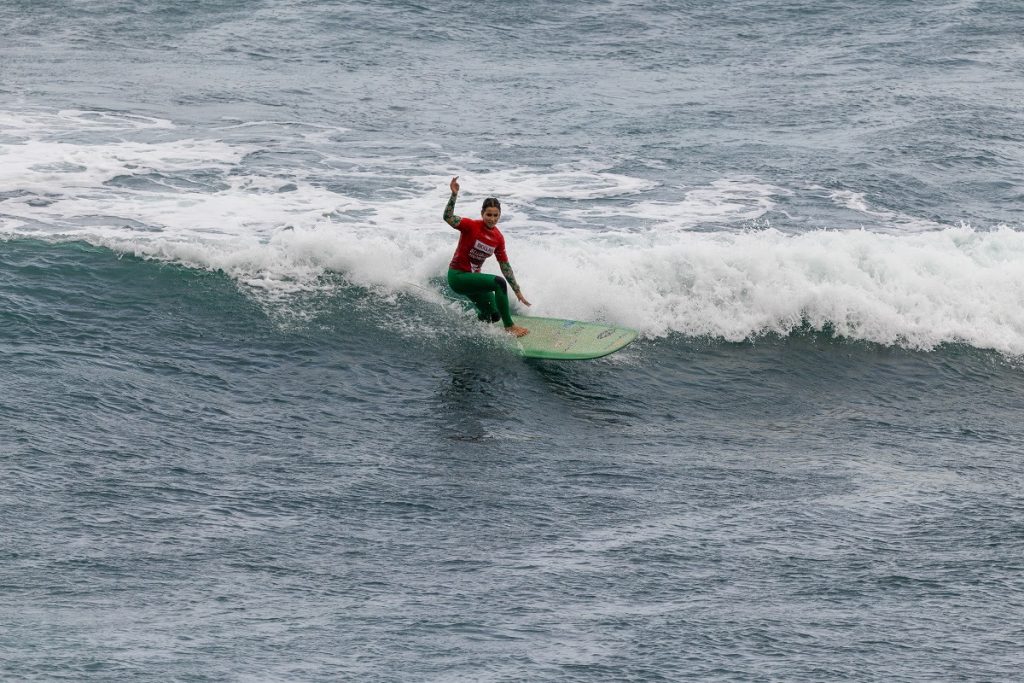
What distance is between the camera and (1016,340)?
16625mm

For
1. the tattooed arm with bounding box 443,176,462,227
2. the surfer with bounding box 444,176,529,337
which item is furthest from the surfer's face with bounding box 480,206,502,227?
the tattooed arm with bounding box 443,176,462,227

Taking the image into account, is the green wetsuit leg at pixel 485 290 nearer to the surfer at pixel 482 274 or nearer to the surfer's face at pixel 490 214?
the surfer at pixel 482 274

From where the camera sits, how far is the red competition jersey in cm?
1471

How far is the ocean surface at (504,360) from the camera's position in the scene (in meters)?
9.13

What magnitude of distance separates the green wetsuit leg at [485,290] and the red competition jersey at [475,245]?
0.34ft

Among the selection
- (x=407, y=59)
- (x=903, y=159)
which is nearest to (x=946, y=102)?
(x=903, y=159)

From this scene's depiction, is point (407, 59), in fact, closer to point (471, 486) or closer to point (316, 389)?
point (316, 389)

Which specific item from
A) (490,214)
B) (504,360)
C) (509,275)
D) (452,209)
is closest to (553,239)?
(509,275)

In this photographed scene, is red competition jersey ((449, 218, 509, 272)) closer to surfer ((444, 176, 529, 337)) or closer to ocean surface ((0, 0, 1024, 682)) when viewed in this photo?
surfer ((444, 176, 529, 337))

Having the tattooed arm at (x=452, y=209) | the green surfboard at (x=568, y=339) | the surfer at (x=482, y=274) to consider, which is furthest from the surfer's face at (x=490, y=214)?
the green surfboard at (x=568, y=339)

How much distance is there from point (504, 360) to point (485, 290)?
0.81m

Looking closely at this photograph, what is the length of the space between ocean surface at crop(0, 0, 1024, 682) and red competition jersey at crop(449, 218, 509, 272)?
94 cm

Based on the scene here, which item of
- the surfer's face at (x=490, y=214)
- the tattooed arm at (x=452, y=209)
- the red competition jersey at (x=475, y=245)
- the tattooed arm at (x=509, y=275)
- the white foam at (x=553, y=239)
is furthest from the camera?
the white foam at (x=553, y=239)

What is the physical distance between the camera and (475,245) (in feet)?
48.5
